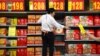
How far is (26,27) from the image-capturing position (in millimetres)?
11633

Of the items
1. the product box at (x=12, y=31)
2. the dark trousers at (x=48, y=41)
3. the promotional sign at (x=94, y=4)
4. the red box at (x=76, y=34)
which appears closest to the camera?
the dark trousers at (x=48, y=41)

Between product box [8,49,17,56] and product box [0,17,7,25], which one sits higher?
product box [0,17,7,25]

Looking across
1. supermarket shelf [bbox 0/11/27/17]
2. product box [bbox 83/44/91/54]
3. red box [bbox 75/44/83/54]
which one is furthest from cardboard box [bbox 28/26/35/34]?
product box [bbox 83/44/91/54]

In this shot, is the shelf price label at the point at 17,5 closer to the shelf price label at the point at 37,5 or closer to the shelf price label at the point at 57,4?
the shelf price label at the point at 37,5

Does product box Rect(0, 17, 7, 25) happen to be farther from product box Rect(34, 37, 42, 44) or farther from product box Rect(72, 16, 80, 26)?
product box Rect(72, 16, 80, 26)

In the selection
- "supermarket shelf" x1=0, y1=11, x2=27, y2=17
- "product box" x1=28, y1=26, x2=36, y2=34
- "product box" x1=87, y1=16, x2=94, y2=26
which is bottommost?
"product box" x1=28, y1=26, x2=36, y2=34

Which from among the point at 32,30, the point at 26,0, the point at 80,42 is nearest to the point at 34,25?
the point at 32,30

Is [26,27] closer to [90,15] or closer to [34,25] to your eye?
[34,25]

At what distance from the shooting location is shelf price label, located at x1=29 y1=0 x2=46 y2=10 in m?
11.4

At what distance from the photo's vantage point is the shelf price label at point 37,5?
11.4 meters

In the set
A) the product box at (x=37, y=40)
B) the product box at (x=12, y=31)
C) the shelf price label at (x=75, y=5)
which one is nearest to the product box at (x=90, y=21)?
the shelf price label at (x=75, y=5)

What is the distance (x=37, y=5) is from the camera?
1145 centimetres

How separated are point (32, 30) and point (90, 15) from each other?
2002 mm

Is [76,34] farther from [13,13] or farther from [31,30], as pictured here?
[13,13]
